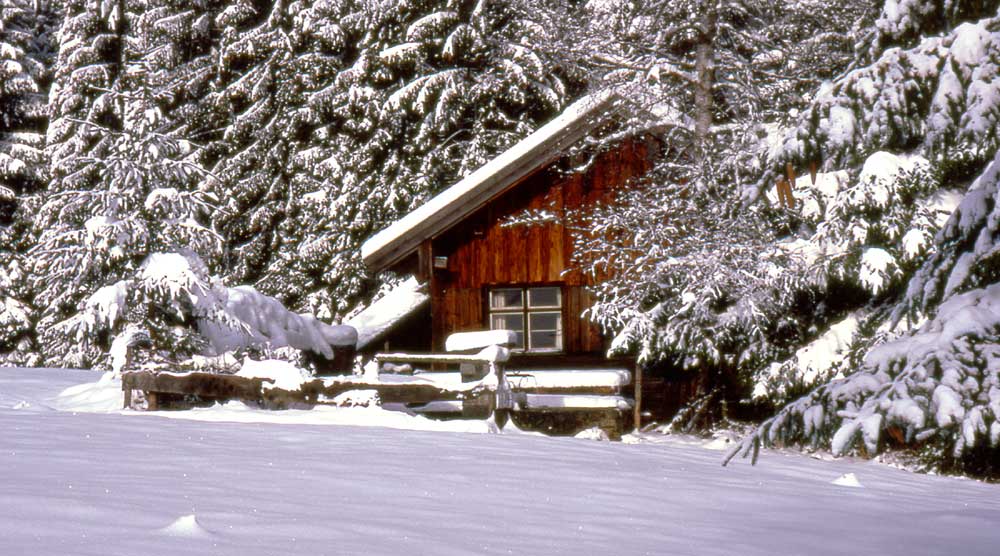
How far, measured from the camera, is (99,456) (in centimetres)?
606

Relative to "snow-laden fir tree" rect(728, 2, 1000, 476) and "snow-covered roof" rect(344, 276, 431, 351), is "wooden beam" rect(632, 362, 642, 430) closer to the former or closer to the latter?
"snow-covered roof" rect(344, 276, 431, 351)

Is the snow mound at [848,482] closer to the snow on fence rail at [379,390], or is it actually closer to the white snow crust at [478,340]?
the snow on fence rail at [379,390]

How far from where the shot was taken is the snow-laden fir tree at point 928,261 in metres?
3.97

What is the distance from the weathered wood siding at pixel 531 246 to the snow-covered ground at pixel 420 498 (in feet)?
33.7

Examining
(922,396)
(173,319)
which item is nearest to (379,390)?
(173,319)

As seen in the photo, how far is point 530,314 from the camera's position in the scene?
63.4ft

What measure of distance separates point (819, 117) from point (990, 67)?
72 cm

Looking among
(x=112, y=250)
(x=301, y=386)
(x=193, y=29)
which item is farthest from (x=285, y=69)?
(x=301, y=386)

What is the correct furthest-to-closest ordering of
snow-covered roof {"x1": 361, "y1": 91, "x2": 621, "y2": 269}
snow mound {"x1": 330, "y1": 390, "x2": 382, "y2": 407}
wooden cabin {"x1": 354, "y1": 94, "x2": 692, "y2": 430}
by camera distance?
wooden cabin {"x1": 354, "y1": 94, "x2": 692, "y2": 430}, snow-covered roof {"x1": 361, "y1": 91, "x2": 621, "y2": 269}, snow mound {"x1": 330, "y1": 390, "x2": 382, "y2": 407}

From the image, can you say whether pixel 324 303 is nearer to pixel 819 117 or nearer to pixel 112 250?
pixel 112 250

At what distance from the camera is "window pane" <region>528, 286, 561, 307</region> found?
63.3 feet

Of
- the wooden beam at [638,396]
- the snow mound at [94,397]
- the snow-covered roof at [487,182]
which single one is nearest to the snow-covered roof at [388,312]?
the snow-covered roof at [487,182]

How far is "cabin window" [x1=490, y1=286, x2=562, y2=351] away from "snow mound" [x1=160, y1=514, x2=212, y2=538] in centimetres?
1528

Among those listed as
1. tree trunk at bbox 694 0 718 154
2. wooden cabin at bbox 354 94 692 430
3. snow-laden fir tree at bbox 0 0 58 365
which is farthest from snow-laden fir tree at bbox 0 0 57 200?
tree trunk at bbox 694 0 718 154
